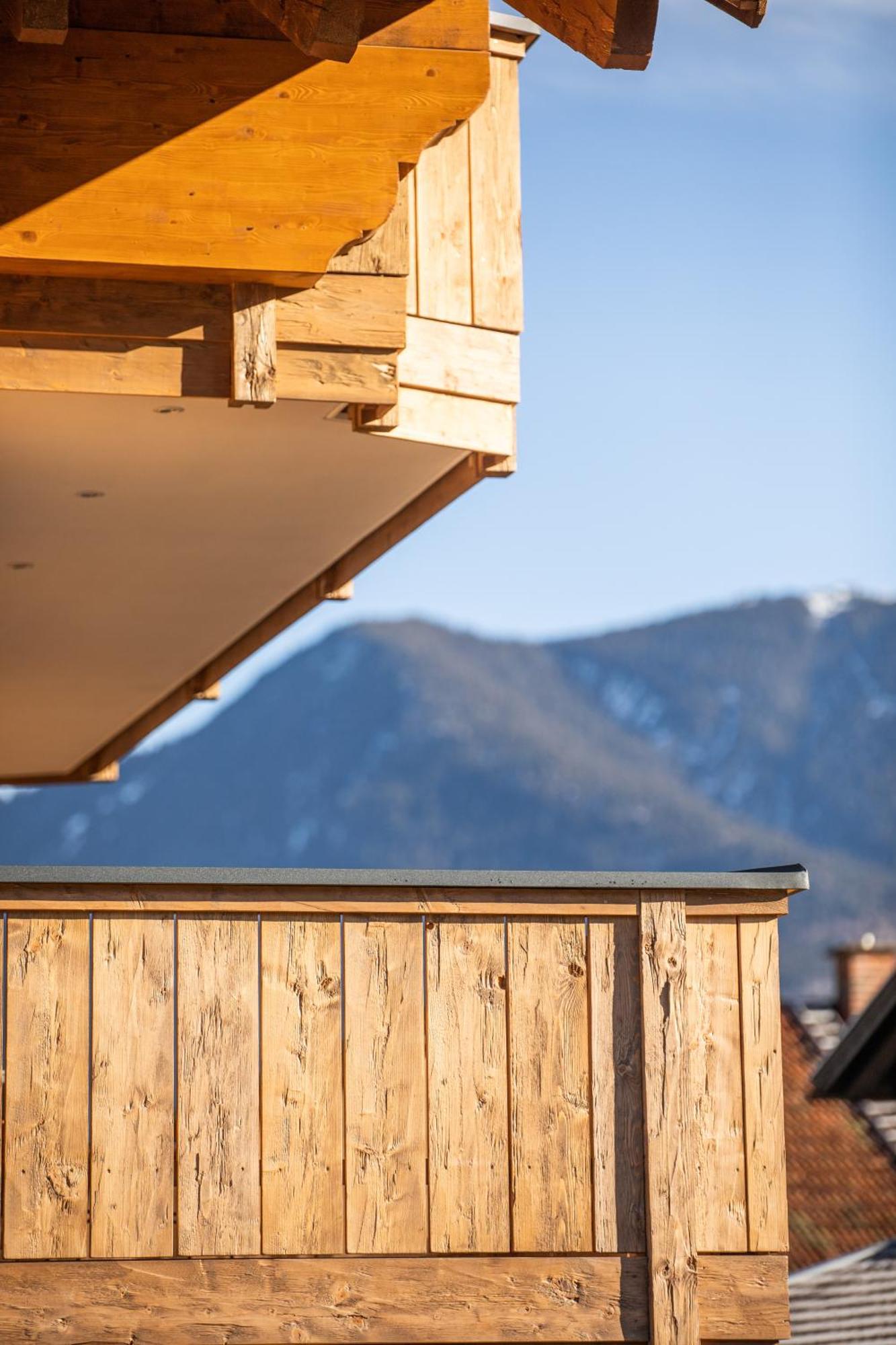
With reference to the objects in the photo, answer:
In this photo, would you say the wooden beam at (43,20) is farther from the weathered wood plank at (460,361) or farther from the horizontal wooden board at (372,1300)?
the horizontal wooden board at (372,1300)

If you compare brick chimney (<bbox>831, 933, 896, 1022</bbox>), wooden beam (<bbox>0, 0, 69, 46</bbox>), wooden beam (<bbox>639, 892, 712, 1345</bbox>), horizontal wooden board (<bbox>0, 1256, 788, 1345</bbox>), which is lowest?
horizontal wooden board (<bbox>0, 1256, 788, 1345</bbox>)

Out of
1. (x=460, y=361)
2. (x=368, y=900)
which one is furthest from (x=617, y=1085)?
(x=460, y=361)

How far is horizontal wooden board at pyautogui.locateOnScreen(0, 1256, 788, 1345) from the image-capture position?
5.63 metres

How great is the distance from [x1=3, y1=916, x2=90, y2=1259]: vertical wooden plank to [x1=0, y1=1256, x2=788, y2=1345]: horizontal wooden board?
0.12 meters

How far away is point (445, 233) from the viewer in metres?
9.34

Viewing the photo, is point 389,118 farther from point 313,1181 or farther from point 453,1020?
point 313,1181

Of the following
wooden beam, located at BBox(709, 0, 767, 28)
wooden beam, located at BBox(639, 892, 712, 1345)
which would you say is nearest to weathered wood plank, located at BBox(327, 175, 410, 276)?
wooden beam, located at BBox(709, 0, 767, 28)

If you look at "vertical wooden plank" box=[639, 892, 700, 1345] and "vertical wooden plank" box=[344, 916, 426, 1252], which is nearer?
"vertical wooden plank" box=[344, 916, 426, 1252]

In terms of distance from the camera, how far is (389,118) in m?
7.74

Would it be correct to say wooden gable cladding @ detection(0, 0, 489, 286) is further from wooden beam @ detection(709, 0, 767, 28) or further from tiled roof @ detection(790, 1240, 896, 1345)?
tiled roof @ detection(790, 1240, 896, 1345)

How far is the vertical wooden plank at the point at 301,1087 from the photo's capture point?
5746 mm

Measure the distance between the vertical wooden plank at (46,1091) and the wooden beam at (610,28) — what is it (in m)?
3.40

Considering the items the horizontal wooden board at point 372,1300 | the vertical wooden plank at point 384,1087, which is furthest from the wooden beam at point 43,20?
the horizontal wooden board at point 372,1300

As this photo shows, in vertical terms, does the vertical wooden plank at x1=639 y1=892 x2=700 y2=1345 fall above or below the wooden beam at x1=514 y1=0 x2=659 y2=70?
below
